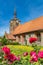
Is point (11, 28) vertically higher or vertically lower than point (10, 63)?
higher

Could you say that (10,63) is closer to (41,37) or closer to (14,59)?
(14,59)

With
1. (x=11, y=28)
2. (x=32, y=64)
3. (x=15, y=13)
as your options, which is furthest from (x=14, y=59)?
(x=15, y=13)

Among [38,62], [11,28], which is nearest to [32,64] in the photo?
[38,62]

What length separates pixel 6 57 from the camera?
4.04 meters

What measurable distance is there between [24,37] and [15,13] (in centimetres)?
3798

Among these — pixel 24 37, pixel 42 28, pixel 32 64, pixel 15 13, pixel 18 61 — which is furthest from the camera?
pixel 15 13

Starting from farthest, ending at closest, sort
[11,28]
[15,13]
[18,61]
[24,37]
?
[15,13] → [11,28] → [24,37] → [18,61]

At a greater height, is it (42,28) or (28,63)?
(42,28)

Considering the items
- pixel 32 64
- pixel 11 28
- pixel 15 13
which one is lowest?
pixel 32 64

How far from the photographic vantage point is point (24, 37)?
37875 mm

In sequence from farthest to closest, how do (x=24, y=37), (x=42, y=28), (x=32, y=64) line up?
1. (x=24, y=37)
2. (x=42, y=28)
3. (x=32, y=64)

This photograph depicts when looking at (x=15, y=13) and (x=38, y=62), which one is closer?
(x=38, y=62)

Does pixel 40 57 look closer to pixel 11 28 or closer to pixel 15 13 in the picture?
pixel 11 28

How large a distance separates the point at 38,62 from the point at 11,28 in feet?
185
